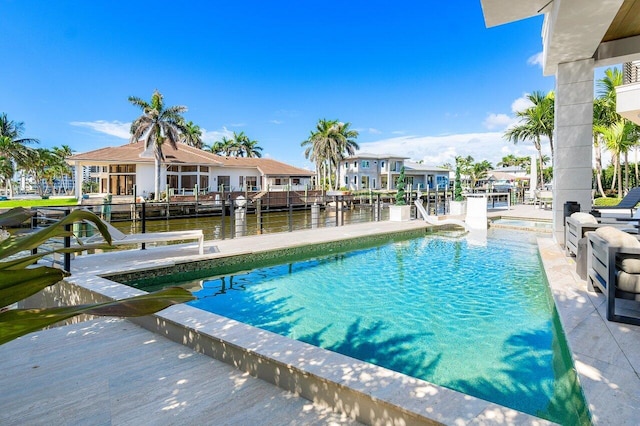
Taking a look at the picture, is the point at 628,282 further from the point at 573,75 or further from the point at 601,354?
the point at 573,75

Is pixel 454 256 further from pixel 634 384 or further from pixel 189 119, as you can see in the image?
pixel 189 119

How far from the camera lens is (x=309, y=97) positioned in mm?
47438

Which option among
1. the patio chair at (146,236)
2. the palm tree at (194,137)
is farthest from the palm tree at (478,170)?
the patio chair at (146,236)

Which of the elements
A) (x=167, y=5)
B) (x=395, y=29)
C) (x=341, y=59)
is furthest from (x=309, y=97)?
(x=167, y=5)

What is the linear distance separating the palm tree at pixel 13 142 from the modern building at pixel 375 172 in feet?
112

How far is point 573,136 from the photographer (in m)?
6.96

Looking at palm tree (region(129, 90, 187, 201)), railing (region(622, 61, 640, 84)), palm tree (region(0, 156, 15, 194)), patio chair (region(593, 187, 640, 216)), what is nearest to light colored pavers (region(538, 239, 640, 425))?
patio chair (region(593, 187, 640, 216))

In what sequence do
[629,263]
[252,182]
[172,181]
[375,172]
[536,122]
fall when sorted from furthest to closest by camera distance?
[375,172]
[252,182]
[172,181]
[536,122]
[629,263]

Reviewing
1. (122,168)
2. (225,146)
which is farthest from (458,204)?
(225,146)

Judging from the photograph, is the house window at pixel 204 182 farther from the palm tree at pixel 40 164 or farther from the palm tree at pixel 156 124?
the palm tree at pixel 40 164

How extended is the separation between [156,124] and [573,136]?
25.3 metres

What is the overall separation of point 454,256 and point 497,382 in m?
4.90

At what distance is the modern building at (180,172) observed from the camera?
26.9m

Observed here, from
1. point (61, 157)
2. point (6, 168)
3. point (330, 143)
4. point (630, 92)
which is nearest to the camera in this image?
point (630, 92)
